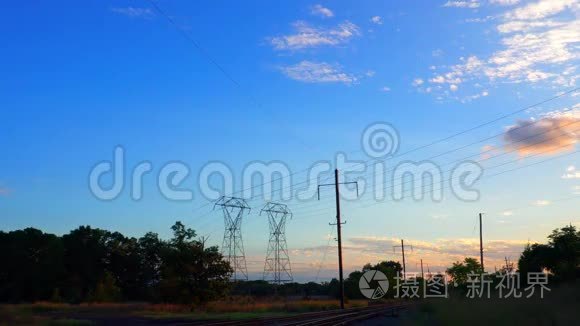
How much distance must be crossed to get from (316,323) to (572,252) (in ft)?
83.9

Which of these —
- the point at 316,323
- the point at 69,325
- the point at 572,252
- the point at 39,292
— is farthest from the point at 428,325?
the point at 39,292

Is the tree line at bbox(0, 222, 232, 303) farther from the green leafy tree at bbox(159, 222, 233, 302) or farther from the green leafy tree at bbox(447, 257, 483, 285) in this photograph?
the green leafy tree at bbox(447, 257, 483, 285)

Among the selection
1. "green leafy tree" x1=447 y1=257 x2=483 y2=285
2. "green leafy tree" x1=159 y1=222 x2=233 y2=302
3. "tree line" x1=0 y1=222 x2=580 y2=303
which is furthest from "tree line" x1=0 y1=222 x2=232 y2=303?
"green leafy tree" x1=447 y1=257 x2=483 y2=285

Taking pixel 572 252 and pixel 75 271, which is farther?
pixel 75 271

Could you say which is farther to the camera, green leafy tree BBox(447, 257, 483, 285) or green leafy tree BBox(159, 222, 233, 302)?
green leafy tree BBox(447, 257, 483, 285)

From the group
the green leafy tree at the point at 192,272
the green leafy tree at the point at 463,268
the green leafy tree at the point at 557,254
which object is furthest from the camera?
the green leafy tree at the point at 463,268

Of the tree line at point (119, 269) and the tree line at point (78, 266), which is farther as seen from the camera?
the tree line at point (78, 266)

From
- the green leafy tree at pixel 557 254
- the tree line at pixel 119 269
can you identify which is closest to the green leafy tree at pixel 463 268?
the tree line at pixel 119 269

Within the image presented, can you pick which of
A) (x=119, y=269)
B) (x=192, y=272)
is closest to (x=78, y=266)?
(x=119, y=269)

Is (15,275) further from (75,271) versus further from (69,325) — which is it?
(69,325)

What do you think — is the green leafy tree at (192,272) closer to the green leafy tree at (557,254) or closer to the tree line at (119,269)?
the tree line at (119,269)

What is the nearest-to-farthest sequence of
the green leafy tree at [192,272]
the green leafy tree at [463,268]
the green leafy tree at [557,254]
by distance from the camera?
the green leafy tree at [557,254]
the green leafy tree at [192,272]
the green leafy tree at [463,268]

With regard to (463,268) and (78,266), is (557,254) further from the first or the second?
(78,266)

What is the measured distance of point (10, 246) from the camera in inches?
4149
